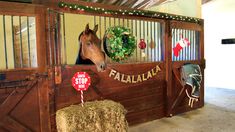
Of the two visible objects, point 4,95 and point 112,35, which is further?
point 112,35

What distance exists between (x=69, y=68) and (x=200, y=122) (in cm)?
245

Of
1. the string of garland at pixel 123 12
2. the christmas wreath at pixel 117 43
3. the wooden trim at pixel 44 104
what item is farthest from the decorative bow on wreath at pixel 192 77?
the wooden trim at pixel 44 104

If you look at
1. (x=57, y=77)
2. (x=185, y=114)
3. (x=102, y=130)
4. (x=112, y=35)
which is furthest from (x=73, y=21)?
(x=185, y=114)

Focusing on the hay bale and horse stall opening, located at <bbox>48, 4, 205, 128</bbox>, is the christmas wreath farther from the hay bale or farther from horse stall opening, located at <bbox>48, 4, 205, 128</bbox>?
the hay bale

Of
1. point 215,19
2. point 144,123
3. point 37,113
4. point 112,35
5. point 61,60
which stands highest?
point 215,19

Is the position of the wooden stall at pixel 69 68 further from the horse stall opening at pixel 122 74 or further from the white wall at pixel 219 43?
the white wall at pixel 219 43

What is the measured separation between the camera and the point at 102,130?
7.62ft

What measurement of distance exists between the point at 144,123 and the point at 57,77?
1.78 m

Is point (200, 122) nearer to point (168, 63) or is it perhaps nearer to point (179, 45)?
point (168, 63)

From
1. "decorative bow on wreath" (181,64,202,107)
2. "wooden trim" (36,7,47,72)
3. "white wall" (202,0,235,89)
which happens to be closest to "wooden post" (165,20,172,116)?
"decorative bow on wreath" (181,64,202,107)

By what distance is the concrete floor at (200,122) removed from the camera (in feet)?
10.5

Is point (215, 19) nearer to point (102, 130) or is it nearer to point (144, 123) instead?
point (144, 123)

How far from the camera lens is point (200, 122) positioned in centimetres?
351

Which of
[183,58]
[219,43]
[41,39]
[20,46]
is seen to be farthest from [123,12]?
[219,43]
